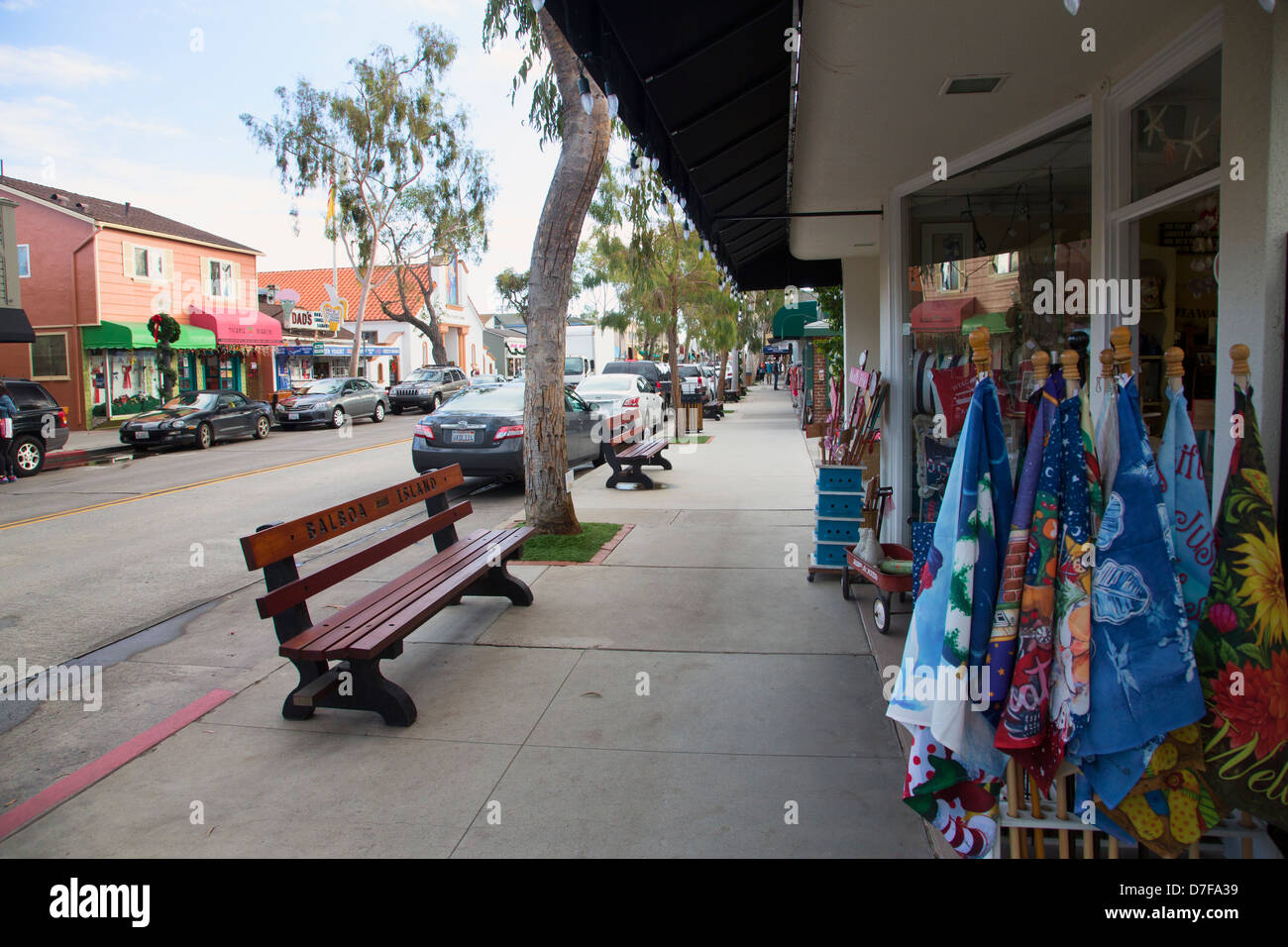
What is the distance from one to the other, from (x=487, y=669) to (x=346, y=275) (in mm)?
48887

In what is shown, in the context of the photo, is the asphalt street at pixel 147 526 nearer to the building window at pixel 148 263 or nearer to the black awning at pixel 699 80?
the black awning at pixel 699 80

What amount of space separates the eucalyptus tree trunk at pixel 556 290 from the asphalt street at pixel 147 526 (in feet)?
6.08

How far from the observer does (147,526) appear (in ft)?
35.3

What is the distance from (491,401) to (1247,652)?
11117 millimetres

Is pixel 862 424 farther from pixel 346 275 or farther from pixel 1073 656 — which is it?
pixel 346 275

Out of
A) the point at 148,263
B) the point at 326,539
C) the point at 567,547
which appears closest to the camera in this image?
the point at 326,539

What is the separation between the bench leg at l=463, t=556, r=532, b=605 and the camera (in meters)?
6.64

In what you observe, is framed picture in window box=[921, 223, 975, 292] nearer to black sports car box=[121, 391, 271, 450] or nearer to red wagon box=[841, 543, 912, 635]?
red wagon box=[841, 543, 912, 635]

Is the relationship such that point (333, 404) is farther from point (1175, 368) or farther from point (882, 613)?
point (1175, 368)

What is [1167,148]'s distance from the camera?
3859 mm

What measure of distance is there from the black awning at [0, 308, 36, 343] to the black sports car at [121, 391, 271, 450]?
265 cm

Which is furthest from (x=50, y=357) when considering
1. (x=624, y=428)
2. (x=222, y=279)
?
(x=624, y=428)

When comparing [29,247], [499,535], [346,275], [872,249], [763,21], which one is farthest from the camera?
[346,275]

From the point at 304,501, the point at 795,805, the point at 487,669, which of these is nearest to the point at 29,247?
the point at 304,501
